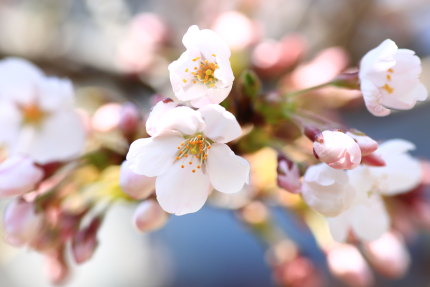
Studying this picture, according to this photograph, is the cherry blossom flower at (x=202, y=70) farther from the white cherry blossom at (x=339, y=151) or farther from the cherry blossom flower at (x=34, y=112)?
the cherry blossom flower at (x=34, y=112)

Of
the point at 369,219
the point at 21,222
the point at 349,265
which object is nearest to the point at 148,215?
the point at 21,222

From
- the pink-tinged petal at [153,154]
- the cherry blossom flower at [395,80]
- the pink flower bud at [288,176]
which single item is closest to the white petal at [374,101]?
the cherry blossom flower at [395,80]

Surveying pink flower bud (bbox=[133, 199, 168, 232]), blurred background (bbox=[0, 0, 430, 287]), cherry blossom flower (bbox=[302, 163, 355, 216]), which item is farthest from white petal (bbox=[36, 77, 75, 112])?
cherry blossom flower (bbox=[302, 163, 355, 216])

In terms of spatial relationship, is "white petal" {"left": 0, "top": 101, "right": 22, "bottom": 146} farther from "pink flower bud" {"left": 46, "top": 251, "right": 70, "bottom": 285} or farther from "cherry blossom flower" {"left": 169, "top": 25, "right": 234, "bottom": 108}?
"cherry blossom flower" {"left": 169, "top": 25, "right": 234, "bottom": 108}

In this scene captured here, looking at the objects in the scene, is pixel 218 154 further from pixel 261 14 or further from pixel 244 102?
pixel 261 14

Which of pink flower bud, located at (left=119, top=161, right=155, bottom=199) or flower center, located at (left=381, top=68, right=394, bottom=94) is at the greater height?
flower center, located at (left=381, top=68, right=394, bottom=94)
